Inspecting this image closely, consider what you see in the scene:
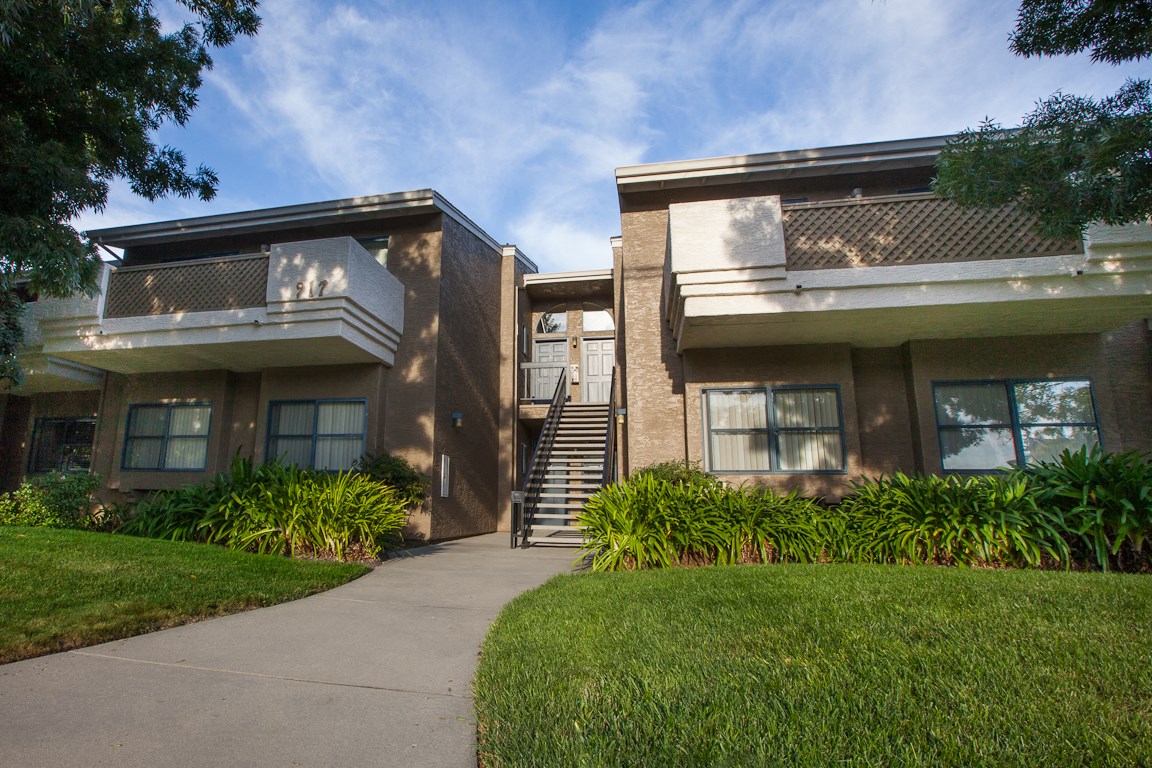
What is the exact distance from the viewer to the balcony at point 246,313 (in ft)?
34.3

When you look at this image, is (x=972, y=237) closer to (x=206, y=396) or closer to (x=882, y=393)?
(x=882, y=393)

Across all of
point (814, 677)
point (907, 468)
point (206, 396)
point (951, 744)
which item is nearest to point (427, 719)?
point (814, 677)

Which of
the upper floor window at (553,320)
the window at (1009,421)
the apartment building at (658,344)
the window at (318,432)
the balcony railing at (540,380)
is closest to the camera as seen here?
the apartment building at (658,344)

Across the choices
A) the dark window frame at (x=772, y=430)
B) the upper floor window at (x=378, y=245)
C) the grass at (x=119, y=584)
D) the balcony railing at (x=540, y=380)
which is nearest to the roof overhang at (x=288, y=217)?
the upper floor window at (x=378, y=245)

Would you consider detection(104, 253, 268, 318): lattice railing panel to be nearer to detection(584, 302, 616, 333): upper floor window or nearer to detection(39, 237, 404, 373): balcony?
detection(39, 237, 404, 373): balcony

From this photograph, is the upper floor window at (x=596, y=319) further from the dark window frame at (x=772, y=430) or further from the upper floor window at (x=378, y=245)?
the dark window frame at (x=772, y=430)

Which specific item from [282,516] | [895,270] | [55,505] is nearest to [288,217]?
[55,505]

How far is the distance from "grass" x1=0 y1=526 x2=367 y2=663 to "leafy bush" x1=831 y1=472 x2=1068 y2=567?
20.5 ft

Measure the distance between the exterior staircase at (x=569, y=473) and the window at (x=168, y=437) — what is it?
22.5 ft

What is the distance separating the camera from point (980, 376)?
9727 mm

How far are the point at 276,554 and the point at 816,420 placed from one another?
832 centimetres

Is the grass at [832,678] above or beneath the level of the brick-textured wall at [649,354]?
beneath

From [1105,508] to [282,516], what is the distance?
9982 mm

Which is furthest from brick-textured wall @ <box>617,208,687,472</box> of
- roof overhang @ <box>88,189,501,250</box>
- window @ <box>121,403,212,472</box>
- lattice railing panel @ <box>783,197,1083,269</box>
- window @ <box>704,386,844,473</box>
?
window @ <box>121,403,212,472</box>
